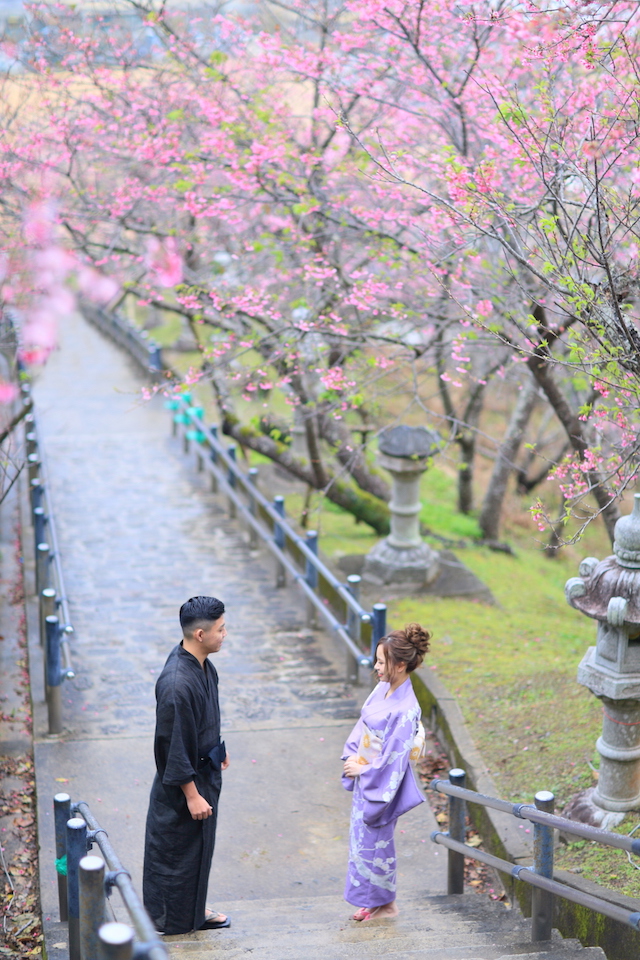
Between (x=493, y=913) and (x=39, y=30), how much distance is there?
811 centimetres

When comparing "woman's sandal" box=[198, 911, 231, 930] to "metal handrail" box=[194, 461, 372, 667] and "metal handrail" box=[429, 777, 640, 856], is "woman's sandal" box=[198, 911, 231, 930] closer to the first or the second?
"metal handrail" box=[429, 777, 640, 856]

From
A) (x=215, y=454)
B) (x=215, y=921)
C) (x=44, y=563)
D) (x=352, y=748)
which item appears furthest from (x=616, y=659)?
(x=215, y=454)

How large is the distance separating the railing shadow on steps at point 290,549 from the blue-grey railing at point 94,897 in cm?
282

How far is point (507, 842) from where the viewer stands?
4.99 meters

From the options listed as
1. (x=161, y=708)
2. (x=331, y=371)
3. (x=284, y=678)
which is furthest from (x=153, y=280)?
(x=161, y=708)

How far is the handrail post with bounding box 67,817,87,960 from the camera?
3705 millimetres

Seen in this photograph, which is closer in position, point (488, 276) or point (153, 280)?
point (488, 276)

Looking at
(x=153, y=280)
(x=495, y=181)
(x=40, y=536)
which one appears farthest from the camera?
(x=153, y=280)

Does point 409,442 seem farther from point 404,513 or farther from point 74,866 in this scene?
point 74,866

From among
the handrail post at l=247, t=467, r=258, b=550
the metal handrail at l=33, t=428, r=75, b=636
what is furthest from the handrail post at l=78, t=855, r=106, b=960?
the handrail post at l=247, t=467, r=258, b=550

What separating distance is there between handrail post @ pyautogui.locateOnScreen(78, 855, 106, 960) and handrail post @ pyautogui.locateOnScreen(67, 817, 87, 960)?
0.56 meters

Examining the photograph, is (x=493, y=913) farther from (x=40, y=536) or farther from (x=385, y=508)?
(x=385, y=508)

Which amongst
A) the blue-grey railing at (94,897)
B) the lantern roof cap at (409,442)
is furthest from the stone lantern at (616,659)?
the lantern roof cap at (409,442)

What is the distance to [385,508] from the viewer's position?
37.2ft
